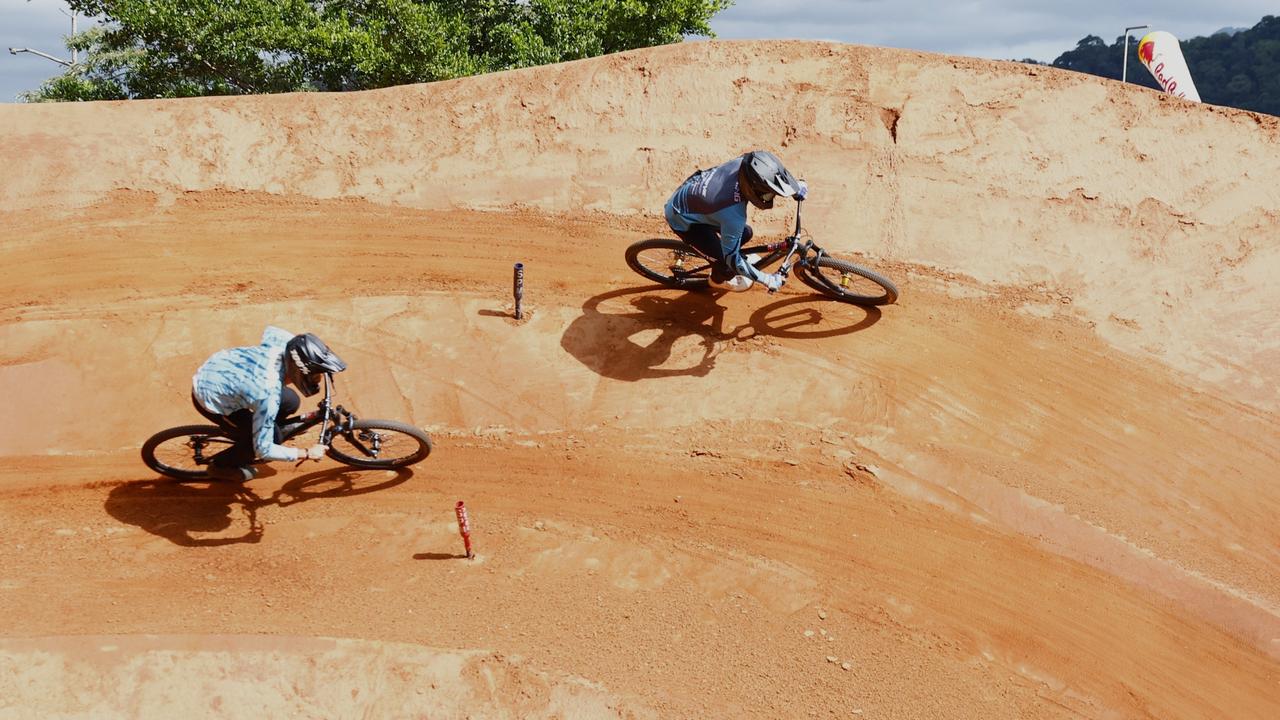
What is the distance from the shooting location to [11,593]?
7656 mm

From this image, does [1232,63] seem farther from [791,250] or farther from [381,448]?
[381,448]

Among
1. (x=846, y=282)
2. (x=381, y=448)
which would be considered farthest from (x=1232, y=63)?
(x=381, y=448)

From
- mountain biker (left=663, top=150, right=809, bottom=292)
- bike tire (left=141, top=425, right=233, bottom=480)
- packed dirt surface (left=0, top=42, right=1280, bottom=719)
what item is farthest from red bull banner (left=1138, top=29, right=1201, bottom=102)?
bike tire (left=141, top=425, right=233, bottom=480)

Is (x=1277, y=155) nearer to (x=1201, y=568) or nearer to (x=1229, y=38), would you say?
(x=1201, y=568)

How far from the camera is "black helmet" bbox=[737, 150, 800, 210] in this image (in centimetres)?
855

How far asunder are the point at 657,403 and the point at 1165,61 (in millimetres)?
18338

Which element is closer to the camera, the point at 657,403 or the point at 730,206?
the point at 730,206

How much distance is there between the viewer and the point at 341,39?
909 inches

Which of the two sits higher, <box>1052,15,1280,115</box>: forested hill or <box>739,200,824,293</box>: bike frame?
<box>1052,15,1280,115</box>: forested hill

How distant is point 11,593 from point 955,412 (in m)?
9.93

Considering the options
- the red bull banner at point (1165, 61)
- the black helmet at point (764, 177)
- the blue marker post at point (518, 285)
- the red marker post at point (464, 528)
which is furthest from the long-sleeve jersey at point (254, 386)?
the red bull banner at point (1165, 61)

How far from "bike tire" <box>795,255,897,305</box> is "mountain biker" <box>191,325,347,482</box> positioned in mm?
5662

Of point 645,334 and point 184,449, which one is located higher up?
point 645,334

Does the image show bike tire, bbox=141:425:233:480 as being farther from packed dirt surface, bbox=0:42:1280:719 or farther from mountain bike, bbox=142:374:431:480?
packed dirt surface, bbox=0:42:1280:719
